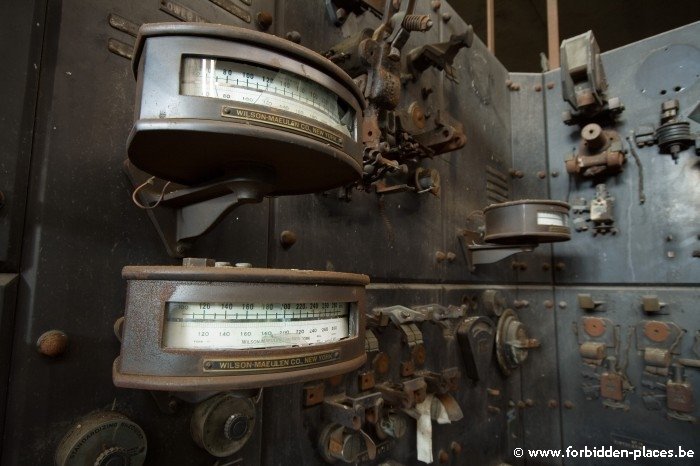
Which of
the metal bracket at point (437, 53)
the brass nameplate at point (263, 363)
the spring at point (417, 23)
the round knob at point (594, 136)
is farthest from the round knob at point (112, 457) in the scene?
the round knob at point (594, 136)

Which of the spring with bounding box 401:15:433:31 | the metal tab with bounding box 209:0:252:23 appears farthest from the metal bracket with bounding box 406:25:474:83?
the metal tab with bounding box 209:0:252:23

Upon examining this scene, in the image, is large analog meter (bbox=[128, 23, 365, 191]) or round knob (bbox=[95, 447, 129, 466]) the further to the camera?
round knob (bbox=[95, 447, 129, 466])

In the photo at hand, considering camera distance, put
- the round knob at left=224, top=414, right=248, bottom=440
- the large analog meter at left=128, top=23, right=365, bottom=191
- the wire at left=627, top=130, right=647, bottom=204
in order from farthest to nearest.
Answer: the wire at left=627, top=130, right=647, bottom=204, the round knob at left=224, top=414, right=248, bottom=440, the large analog meter at left=128, top=23, right=365, bottom=191

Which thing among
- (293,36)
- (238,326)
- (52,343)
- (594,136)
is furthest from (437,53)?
(52,343)

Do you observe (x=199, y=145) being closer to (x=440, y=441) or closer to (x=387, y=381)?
(x=387, y=381)

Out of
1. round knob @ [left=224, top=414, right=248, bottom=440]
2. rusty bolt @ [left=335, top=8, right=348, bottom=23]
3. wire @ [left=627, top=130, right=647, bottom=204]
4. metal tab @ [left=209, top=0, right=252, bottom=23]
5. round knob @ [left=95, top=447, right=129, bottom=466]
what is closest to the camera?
round knob @ [left=95, top=447, right=129, bottom=466]

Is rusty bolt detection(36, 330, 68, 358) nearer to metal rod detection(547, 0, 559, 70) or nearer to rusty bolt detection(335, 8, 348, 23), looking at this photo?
rusty bolt detection(335, 8, 348, 23)

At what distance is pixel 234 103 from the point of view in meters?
0.55

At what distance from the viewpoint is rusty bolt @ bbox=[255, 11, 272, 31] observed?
1046mm

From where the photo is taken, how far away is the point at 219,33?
0.55 m

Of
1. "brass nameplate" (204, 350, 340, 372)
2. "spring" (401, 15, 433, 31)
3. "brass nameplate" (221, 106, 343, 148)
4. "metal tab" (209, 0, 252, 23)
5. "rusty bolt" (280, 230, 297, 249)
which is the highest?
"spring" (401, 15, 433, 31)

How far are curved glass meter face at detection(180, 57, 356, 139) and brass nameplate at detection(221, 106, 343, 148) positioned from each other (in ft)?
0.06

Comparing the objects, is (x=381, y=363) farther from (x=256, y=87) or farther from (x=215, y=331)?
(x=256, y=87)

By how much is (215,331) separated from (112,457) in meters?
0.30
